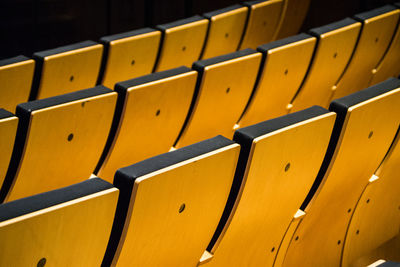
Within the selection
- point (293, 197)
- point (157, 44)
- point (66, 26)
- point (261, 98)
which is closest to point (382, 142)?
point (293, 197)

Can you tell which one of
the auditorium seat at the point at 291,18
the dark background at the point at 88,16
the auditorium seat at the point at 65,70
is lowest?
the dark background at the point at 88,16

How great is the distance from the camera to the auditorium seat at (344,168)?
35 centimetres

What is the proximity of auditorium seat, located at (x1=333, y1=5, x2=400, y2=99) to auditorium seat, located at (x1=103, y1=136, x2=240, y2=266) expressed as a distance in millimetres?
372

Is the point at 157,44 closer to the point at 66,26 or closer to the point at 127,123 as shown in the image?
the point at 127,123

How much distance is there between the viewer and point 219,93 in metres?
0.51

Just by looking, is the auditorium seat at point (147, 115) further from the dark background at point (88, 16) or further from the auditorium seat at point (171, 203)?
the dark background at point (88, 16)

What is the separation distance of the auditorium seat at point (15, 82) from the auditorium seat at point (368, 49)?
1.07 ft

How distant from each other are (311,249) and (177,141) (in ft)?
0.55

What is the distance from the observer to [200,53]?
68cm

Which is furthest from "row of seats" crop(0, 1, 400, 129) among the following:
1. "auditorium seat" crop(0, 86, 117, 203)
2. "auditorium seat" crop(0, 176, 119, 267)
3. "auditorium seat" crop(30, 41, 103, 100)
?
"auditorium seat" crop(0, 176, 119, 267)

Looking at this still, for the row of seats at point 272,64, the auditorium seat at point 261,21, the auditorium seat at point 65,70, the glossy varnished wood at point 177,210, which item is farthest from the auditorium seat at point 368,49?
the glossy varnished wood at point 177,210

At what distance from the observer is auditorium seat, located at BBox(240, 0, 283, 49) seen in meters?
0.74

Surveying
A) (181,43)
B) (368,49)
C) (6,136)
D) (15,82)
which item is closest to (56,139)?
(6,136)

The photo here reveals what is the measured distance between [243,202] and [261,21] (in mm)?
489
